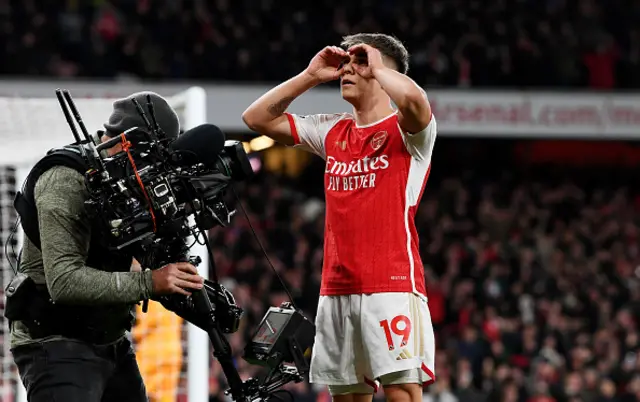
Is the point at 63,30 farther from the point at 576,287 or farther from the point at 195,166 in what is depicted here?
the point at 195,166

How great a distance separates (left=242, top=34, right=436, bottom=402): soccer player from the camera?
4.51m

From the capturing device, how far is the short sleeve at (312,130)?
16.1 ft

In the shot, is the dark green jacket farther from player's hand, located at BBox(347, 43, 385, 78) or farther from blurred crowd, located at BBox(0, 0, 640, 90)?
blurred crowd, located at BBox(0, 0, 640, 90)

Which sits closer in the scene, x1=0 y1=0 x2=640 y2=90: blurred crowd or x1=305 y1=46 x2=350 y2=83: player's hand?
x1=305 y1=46 x2=350 y2=83: player's hand

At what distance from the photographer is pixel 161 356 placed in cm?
728

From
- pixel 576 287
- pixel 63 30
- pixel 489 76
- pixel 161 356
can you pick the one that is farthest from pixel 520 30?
pixel 161 356

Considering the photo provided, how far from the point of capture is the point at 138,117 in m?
4.43

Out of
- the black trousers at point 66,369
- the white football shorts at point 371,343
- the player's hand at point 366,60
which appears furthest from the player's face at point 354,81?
the black trousers at point 66,369

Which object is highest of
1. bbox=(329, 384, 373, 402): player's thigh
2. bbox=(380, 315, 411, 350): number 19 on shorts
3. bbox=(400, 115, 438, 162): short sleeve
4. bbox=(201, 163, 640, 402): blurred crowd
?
bbox=(400, 115, 438, 162): short sleeve

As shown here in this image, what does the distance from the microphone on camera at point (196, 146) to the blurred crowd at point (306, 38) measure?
11.7m

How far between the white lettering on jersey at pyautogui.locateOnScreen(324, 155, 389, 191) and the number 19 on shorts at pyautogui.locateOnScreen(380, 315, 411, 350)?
0.51 meters

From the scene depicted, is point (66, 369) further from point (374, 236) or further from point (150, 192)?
point (374, 236)

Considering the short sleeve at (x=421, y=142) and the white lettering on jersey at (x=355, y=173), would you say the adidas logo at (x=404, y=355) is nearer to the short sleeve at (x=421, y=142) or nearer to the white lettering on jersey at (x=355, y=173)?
the white lettering on jersey at (x=355, y=173)

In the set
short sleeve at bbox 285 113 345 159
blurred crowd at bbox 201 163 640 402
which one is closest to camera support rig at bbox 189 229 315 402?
short sleeve at bbox 285 113 345 159
